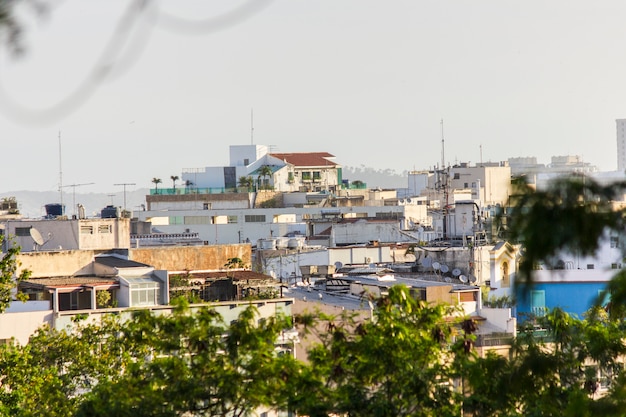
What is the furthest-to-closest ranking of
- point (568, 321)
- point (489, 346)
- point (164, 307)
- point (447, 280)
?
point (447, 280) < point (489, 346) < point (164, 307) < point (568, 321)

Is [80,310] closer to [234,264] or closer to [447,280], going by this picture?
[234,264]

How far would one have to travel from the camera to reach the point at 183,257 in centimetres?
3591

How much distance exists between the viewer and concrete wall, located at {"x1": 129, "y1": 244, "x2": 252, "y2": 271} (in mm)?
35750

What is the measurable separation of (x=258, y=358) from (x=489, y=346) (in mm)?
13050

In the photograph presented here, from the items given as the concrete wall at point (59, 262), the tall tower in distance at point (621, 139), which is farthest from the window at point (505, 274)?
the tall tower in distance at point (621, 139)

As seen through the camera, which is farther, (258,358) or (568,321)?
(568,321)

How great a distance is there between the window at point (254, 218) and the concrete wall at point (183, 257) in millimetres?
39413

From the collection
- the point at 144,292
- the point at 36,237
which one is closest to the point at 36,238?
the point at 36,237

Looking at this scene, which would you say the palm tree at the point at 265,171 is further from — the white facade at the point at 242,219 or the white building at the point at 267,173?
the white facade at the point at 242,219

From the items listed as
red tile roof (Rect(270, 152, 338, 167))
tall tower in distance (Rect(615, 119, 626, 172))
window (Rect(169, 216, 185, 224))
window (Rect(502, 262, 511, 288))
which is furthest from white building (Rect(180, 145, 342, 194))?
tall tower in distance (Rect(615, 119, 626, 172))

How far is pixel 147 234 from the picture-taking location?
64812 mm

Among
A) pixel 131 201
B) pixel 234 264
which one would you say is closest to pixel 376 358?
pixel 234 264

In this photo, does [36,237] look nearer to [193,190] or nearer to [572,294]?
[572,294]

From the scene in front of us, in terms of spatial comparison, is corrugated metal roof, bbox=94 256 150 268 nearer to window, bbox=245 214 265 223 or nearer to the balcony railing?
window, bbox=245 214 265 223
